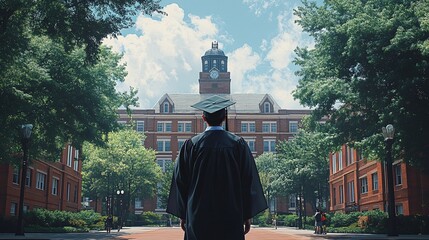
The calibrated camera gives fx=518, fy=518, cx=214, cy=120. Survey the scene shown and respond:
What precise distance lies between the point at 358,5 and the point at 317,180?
37287 millimetres

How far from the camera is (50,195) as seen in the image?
45.7m

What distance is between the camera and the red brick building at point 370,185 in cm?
3319

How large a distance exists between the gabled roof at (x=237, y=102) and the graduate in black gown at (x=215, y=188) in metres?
86.9

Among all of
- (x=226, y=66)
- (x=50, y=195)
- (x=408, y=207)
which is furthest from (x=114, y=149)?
(x=226, y=66)

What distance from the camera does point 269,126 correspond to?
9212cm

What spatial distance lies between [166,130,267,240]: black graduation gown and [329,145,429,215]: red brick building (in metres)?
24.0

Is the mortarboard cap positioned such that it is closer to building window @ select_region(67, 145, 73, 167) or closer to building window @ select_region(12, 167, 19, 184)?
building window @ select_region(12, 167, 19, 184)

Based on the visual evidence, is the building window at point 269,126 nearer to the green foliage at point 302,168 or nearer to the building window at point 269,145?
the building window at point 269,145

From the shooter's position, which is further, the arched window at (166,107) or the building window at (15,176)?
the arched window at (166,107)

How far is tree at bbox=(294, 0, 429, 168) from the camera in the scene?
829 inches

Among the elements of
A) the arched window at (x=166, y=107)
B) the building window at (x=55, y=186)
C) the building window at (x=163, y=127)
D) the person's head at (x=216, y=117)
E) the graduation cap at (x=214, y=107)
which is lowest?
the person's head at (x=216, y=117)

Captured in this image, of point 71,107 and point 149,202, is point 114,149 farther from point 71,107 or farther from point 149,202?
point 71,107

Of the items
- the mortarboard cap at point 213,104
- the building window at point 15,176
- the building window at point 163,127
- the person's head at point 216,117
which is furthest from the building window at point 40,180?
the building window at point 163,127

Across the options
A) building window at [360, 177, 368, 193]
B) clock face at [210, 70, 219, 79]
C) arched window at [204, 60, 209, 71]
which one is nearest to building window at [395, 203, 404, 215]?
building window at [360, 177, 368, 193]
